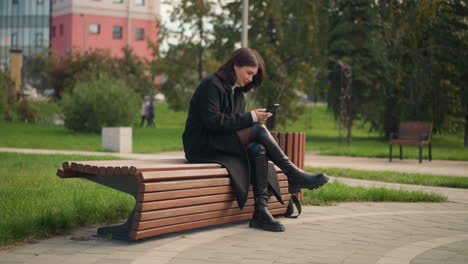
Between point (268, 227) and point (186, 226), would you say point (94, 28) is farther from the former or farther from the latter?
point (186, 226)

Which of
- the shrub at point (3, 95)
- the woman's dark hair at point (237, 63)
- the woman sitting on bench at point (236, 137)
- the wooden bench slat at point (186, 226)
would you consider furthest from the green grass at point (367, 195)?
the shrub at point (3, 95)

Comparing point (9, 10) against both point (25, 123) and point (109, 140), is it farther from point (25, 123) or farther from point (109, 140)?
point (109, 140)

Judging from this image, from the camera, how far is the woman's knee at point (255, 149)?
7016 mm

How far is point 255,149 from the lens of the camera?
703cm

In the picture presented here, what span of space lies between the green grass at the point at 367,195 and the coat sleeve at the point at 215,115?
2.61 meters

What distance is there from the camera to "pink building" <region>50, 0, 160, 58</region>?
72.5 metres

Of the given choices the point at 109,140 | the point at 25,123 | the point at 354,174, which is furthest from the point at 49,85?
the point at 354,174

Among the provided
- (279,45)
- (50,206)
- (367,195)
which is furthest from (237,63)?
(279,45)

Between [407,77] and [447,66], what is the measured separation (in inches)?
58.4

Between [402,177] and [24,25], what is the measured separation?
8143 cm

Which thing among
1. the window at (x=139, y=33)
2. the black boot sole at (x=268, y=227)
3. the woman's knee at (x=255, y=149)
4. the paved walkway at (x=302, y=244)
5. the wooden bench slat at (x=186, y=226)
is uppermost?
the window at (x=139, y=33)

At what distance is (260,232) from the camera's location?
6848mm

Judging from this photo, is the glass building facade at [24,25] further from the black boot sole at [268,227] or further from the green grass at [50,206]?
the black boot sole at [268,227]

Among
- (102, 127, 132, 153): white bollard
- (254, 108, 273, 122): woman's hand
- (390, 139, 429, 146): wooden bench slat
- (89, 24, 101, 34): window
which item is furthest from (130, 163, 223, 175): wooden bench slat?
(89, 24, 101, 34): window
